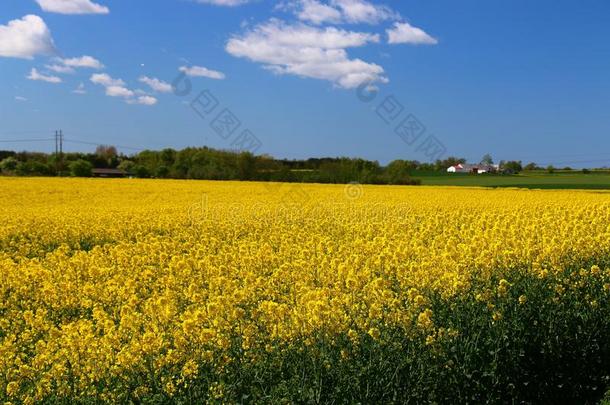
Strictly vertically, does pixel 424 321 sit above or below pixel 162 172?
below

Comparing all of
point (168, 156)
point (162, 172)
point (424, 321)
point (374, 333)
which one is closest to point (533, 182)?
point (162, 172)

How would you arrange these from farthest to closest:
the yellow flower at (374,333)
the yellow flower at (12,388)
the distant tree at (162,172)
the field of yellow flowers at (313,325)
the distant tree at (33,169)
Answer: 1. the distant tree at (33,169)
2. the distant tree at (162,172)
3. the yellow flower at (374,333)
4. the field of yellow flowers at (313,325)
5. the yellow flower at (12,388)

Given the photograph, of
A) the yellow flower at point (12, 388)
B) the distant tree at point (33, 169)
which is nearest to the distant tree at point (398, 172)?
the distant tree at point (33, 169)

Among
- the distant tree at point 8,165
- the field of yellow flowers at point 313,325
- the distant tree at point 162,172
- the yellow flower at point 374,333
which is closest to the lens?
the field of yellow flowers at point 313,325

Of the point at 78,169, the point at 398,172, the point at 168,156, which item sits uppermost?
the point at 168,156

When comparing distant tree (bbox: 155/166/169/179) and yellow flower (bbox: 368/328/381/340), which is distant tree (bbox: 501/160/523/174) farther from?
yellow flower (bbox: 368/328/381/340)

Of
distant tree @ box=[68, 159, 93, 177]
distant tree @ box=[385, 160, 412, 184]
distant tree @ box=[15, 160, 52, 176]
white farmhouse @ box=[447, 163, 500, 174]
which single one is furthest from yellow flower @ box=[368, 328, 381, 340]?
white farmhouse @ box=[447, 163, 500, 174]

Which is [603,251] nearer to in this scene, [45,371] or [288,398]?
[288,398]

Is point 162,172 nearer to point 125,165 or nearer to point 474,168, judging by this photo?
point 125,165

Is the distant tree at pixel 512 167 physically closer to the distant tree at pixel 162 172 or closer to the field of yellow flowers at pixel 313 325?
the distant tree at pixel 162 172

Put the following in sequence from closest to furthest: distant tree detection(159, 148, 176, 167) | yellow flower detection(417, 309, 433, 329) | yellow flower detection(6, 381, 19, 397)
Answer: yellow flower detection(6, 381, 19, 397) → yellow flower detection(417, 309, 433, 329) → distant tree detection(159, 148, 176, 167)

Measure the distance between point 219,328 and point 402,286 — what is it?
278cm

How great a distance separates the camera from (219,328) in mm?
5855

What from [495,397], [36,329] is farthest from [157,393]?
[495,397]
